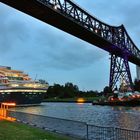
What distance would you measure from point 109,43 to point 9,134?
64.9m

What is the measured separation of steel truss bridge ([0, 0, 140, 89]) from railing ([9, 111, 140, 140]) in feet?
80.6

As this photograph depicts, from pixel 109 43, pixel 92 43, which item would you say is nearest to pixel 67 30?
pixel 92 43

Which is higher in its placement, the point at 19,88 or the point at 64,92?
the point at 64,92

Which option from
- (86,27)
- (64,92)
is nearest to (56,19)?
(86,27)

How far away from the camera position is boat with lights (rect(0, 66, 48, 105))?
86438 mm

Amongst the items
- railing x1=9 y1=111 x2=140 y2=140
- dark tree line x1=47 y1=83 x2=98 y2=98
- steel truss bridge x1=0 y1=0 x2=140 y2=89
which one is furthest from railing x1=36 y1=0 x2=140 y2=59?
dark tree line x1=47 y1=83 x2=98 y2=98

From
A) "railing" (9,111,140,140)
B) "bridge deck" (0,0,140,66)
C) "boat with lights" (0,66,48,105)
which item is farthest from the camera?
"boat with lights" (0,66,48,105)

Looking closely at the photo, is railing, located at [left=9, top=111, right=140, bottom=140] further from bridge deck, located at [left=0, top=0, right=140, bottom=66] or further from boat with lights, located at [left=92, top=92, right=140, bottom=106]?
boat with lights, located at [left=92, top=92, right=140, bottom=106]

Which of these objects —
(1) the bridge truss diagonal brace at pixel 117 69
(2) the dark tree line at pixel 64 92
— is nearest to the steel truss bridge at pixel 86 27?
(1) the bridge truss diagonal brace at pixel 117 69

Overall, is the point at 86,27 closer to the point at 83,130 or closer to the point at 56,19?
the point at 56,19

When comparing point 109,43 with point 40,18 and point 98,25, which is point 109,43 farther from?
point 40,18

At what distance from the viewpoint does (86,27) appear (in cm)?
6894

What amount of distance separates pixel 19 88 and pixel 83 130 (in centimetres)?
6802

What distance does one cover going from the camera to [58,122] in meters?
23.0
